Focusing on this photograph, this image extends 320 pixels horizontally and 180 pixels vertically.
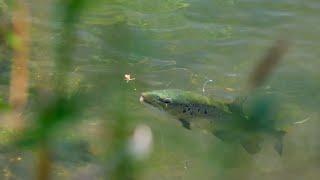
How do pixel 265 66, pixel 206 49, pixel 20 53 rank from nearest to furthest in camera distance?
pixel 265 66
pixel 20 53
pixel 206 49

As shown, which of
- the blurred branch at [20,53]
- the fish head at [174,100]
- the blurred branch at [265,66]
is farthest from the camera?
the fish head at [174,100]

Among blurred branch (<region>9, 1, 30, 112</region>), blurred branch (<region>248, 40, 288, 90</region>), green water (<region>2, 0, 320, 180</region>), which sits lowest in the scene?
green water (<region>2, 0, 320, 180</region>)

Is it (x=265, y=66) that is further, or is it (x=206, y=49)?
(x=206, y=49)

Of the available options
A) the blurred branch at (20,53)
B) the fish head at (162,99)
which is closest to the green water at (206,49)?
the fish head at (162,99)

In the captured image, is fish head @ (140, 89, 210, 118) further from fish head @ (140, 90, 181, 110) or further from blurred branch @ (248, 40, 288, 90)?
blurred branch @ (248, 40, 288, 90)

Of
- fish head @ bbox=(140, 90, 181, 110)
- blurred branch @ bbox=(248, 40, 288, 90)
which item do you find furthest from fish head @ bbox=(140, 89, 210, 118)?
blurred branch @ bbox=(248, 40, 288, 90)

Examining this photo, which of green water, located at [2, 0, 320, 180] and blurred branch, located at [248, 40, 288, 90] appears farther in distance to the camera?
green water, located at [2, 0, 320, 180]

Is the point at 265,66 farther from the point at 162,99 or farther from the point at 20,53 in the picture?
the point at 162,99

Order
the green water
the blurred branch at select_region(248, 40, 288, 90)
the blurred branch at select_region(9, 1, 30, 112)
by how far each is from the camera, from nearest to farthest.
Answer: the blurred branch at select_region(248, 40, 288, 90), the blurred branch at select_region(9, 1, 30, 112), the green water

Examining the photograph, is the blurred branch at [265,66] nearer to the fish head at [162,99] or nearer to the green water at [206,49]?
the green water at [206,49]

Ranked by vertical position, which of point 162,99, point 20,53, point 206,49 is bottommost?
point 206,49

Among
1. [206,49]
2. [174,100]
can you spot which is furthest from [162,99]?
[206,49]

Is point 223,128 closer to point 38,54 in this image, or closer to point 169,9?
point 38,54

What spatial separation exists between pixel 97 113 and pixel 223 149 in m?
0.15
